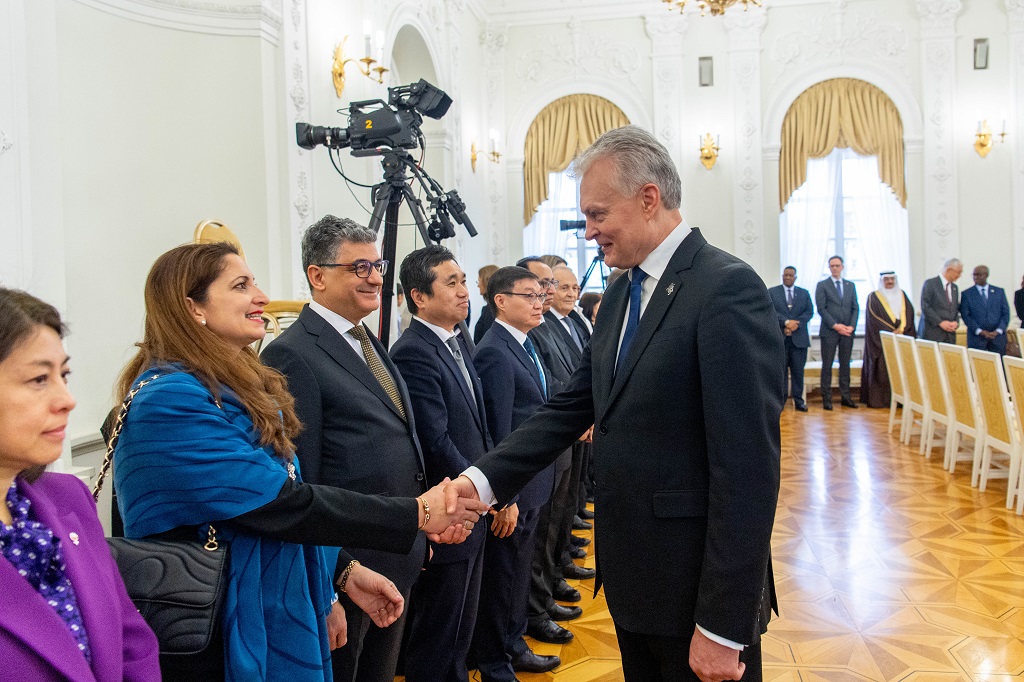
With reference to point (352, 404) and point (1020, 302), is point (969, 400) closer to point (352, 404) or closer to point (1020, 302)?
point (1020, 302)

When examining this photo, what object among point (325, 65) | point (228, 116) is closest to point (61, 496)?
point (228, 116)

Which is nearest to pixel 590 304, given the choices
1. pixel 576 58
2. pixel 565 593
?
pixel 565 593

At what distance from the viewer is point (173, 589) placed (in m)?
1.27

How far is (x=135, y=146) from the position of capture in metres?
3.81

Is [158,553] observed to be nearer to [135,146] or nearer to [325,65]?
[135,146]

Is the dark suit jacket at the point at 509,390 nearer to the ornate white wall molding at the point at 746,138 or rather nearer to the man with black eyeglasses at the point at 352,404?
the man with black eyeglasses at the point at 352,404

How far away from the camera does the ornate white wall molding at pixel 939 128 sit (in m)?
9.16

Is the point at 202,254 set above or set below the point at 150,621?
above

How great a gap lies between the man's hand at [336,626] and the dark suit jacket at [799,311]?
7944 mm

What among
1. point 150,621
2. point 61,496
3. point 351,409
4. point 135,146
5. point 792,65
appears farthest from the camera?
point 792,65

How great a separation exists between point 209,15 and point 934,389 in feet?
17.9

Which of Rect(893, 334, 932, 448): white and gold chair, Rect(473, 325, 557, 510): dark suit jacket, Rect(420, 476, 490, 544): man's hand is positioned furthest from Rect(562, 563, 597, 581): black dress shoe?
Rect(893, 334, 932, 448): white and gold chair

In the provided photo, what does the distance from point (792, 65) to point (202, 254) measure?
9418 millimetres

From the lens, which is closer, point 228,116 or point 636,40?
point 228,116
